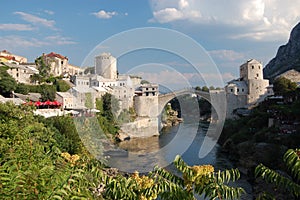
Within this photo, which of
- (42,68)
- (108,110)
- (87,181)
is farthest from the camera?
(42,68)

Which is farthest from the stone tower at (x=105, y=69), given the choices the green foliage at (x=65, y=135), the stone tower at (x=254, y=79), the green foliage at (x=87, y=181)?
the green foliage at (x=87, y=181)

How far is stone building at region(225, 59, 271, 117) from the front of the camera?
23.1m

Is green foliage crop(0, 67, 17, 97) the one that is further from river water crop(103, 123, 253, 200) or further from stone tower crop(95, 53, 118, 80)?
stone tower crop(95, 53, 118, 80)

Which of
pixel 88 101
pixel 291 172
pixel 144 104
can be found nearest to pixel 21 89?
pixel 88 101

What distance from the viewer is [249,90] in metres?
23.2

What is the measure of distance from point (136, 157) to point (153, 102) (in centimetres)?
1064

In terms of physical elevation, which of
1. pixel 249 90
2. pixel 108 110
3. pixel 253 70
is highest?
pixel 253 70

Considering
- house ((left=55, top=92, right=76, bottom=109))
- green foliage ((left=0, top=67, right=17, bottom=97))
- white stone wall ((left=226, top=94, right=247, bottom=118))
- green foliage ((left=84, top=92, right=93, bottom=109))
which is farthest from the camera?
white stone wall ((left=226, top=94, right=247, bottom=118))

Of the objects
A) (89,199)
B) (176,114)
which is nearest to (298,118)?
(89,199)

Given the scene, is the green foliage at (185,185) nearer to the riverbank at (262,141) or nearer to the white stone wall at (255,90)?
the riverbank at (262,141)

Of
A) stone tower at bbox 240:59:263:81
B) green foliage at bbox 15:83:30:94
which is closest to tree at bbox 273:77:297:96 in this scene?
stone tower at bbox 240:59:263:81

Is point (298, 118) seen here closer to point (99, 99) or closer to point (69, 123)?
point (69, 123)

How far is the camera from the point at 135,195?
7.72 feet

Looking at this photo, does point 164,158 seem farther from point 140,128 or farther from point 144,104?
point 144,104
